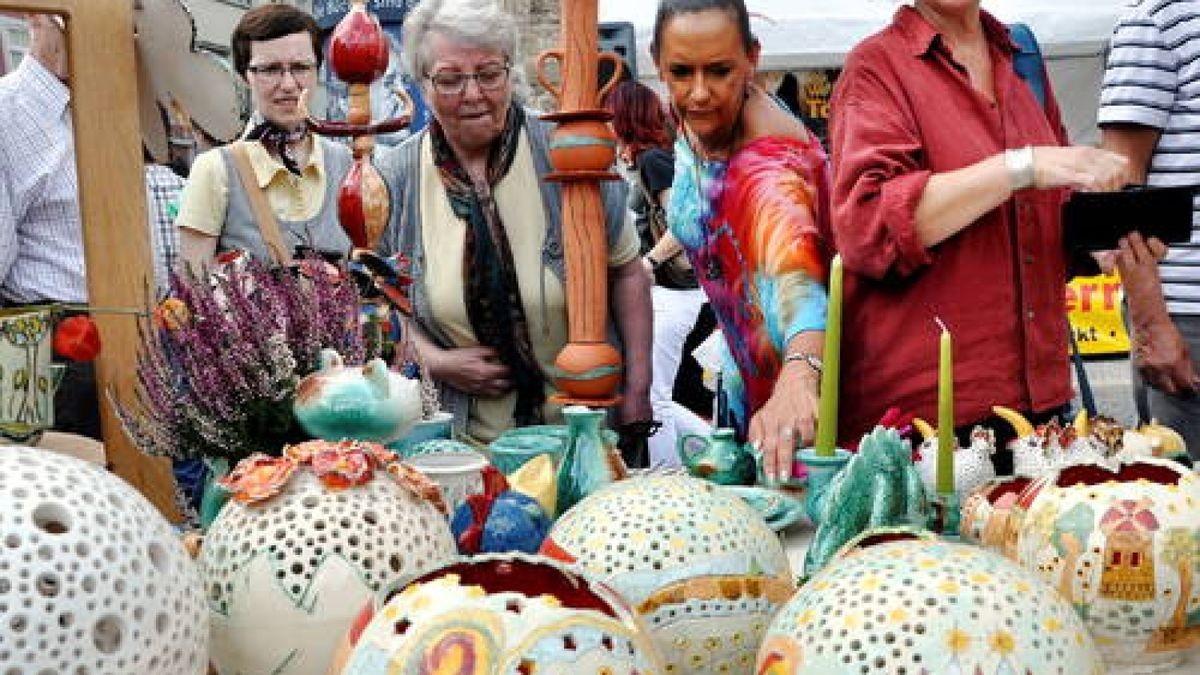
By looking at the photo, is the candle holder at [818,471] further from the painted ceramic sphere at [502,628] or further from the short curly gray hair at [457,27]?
the short curly gray hair at [457,27]

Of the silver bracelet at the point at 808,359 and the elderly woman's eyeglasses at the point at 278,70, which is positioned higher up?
the elderly woman's eyeglasses at the point at 278,70

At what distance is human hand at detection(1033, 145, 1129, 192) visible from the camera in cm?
156

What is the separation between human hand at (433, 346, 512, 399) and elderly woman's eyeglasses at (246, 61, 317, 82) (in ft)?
2.62

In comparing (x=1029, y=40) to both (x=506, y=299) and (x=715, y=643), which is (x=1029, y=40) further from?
(x=715, y=643)

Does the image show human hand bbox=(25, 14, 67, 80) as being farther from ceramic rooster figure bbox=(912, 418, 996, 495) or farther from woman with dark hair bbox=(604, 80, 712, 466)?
woman with dark hair bbox=(604, 80, 712, 466)

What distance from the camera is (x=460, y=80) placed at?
1.93m

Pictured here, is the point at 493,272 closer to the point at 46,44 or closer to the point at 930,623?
the point at 46,44

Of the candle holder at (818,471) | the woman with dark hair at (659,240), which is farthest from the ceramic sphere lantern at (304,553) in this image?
the woman with dark hair at (659,240)

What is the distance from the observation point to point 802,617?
68cm

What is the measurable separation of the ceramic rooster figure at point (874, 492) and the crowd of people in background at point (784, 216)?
49 cm

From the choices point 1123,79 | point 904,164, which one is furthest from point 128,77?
point 1123,79

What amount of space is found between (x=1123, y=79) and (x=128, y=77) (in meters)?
1.63

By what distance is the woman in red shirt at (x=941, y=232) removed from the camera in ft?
5.43

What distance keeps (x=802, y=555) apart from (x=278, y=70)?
159 centimetres
